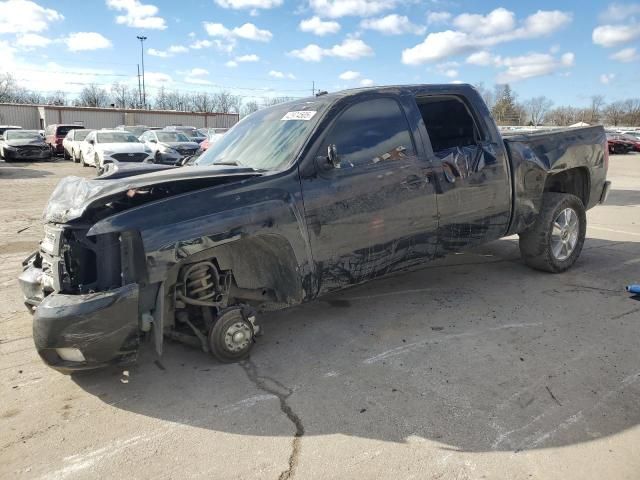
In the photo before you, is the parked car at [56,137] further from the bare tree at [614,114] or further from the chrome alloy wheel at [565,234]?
the bare tree at [614,114]

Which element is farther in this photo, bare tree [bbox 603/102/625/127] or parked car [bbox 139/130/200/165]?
bare tree [bbox 603/102/625/127]

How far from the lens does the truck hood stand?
325 centimetres

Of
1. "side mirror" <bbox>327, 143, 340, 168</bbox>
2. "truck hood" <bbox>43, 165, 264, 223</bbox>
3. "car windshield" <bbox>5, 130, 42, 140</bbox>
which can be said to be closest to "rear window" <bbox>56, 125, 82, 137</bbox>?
"car windshield" <bbox>5, 130, 42, 140</bbox>

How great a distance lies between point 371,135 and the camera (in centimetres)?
424

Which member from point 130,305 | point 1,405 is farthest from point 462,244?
point 1,405

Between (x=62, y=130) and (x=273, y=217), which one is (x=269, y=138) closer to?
(x=273, y=217)

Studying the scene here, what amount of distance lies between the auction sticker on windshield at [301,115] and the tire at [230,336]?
1.67m

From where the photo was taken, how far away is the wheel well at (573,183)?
20.0 ft

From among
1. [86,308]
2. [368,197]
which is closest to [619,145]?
[368,197]

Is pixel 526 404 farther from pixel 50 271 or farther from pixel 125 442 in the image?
pixel 50 271

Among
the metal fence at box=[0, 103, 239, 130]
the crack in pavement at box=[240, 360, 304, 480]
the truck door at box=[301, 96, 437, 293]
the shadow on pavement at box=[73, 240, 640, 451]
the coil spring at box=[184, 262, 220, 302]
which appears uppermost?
the metal fence at box=[0, 103, 239, 130]

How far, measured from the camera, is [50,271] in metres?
3.45

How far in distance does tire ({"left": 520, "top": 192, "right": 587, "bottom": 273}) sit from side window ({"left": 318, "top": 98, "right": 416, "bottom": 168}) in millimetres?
2081

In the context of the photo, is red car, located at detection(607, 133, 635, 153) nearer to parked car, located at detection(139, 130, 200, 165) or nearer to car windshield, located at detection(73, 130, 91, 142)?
parked car, located at detection(139, 130, 200, 165)
